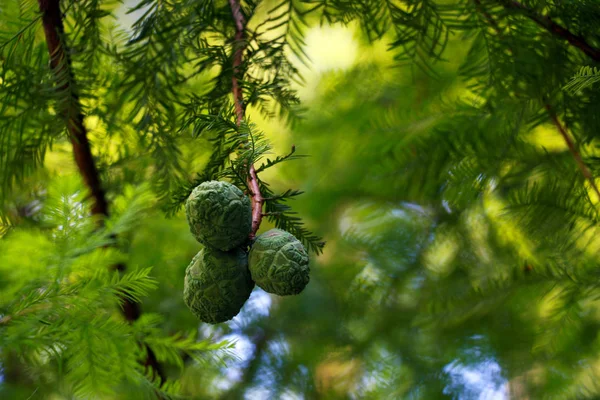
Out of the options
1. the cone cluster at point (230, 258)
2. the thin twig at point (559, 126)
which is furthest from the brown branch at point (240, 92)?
the thin twig at point (559, 126)

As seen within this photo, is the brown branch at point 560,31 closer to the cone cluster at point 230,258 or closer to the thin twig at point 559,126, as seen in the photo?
the thin twig at point 559,126

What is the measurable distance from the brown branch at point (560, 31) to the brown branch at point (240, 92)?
0.29 meters

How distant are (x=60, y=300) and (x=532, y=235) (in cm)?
59

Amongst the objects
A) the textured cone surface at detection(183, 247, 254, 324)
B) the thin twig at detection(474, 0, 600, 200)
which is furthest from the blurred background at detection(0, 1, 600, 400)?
the textured cone surface at detection(183, 247, 254, 324)

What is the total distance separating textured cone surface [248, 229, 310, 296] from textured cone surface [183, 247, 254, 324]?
17 millimetres

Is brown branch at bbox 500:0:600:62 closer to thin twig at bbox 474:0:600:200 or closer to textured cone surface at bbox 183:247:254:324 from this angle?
thin twig at bbox 474:0:600:200

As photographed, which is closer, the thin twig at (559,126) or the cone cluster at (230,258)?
the cone cluster at (230,258)

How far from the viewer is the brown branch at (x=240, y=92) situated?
430 millimetres

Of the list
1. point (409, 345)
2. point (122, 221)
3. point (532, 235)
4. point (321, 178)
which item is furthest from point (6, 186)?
point (409, 345)

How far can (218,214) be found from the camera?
0.40m

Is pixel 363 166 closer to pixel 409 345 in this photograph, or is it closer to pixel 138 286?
pixel 409 345

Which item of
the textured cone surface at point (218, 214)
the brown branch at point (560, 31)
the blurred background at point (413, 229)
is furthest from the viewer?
the blurred background at point (413, 229)

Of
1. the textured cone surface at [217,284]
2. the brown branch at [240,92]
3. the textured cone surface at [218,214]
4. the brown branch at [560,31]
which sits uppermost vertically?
the brown branch at [560,31]

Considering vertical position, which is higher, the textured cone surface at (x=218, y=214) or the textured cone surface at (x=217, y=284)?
the textured cone surface at (x=218, y=214)
